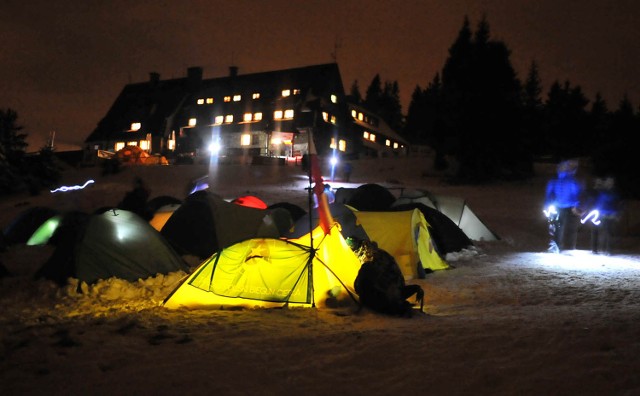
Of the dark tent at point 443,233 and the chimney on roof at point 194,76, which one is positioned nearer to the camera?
the dark tent at point 443,233

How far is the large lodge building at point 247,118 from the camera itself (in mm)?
47375

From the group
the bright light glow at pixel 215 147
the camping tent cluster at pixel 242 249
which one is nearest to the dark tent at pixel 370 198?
the camping tent cluster at pixel 242 249

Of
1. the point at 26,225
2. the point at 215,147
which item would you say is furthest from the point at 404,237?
the point at 215,147

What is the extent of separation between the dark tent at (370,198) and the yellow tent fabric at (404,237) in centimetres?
618

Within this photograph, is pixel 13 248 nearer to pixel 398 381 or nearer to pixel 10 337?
pixel 10 337

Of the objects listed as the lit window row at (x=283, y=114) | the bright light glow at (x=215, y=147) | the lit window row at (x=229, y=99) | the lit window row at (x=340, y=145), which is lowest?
the bright light glow at (x=215, y=147)

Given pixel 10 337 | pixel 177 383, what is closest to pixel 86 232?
pixel 10 337

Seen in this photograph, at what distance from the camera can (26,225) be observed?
611 inches

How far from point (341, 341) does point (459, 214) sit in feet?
37.7

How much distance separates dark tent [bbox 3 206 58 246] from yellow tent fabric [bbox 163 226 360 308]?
32.4 feet

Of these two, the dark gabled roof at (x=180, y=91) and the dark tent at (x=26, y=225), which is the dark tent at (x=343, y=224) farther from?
the dark gabled roof at (x=180, y=91)

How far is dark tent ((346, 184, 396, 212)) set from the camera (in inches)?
725

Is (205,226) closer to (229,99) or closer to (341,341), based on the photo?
(341,341)

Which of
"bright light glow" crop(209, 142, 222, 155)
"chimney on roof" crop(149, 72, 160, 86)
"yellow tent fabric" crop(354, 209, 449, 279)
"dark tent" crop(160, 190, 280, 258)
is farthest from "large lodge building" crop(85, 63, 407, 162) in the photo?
"yellow tent fabric" crop(354, 209, 449, 279)
